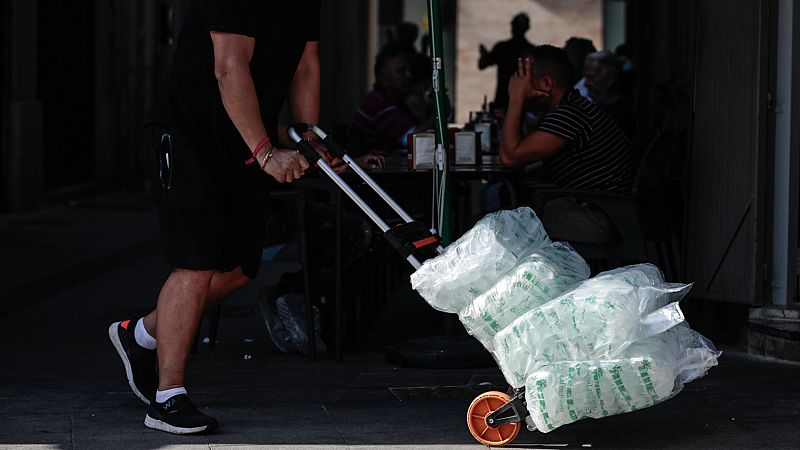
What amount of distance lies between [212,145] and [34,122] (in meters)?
9.35

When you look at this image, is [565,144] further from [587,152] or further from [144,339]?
[144,339]

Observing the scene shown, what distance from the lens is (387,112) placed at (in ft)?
31.3

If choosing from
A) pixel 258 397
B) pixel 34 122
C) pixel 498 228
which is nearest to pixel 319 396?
pixel 258 397

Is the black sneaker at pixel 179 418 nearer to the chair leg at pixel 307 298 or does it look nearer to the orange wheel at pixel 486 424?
the orange wheel at pixel 486 424

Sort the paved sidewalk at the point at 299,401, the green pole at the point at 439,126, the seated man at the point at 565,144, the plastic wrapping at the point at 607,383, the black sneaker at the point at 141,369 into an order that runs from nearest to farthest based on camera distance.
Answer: the plastic wrapping at the point at 607,383 → the paved sidewalk at the point at 299,401 → the black sneaker at the point at 141,369 → the green pole at the point at 439,126 → the seated man at the point at 565,144

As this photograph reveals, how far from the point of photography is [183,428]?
5.14 metres

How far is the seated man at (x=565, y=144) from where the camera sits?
702cm

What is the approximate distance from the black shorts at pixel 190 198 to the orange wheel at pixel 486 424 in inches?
41.0

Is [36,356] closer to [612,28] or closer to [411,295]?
[411,295]

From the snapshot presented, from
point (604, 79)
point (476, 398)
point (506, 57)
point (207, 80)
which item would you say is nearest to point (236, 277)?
point (207, 80)

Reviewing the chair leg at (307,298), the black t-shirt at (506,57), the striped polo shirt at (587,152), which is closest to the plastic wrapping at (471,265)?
the chair leg at (307,298)

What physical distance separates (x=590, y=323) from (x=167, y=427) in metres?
1.49

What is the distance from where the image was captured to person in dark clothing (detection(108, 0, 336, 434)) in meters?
5.14

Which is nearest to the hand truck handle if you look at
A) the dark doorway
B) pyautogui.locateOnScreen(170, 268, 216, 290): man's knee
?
pyautogui.locateOnScreen(170, 268, 216, 290): man's knee
